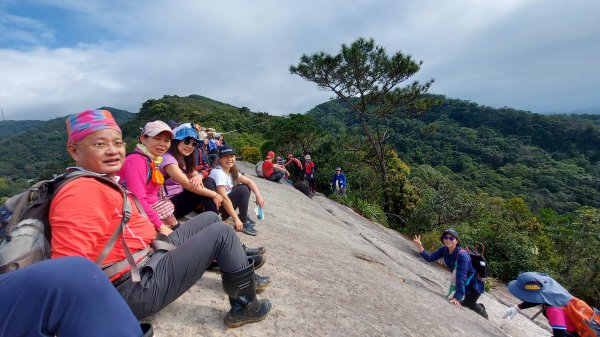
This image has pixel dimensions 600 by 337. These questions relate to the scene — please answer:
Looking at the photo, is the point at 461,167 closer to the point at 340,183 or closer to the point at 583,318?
the point at 340,183

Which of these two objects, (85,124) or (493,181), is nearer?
(85,124)

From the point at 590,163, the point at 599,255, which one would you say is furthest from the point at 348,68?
the point at 590,163

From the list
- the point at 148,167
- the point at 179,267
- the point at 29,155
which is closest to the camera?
the point at 179,267

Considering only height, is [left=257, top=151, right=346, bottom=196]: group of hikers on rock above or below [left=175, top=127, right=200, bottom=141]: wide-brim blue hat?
below

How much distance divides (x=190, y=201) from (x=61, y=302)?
3.02 metres

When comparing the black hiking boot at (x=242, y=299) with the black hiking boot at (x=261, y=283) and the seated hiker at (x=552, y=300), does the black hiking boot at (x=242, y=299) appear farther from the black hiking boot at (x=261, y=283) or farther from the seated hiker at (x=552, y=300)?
the seated hiker at (x=552, y=300)

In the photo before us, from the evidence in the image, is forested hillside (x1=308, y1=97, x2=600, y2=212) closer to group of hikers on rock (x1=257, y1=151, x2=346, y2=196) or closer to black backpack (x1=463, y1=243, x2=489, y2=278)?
group of hikers on rock (x1=257, y1=151, x2=346, y2=196)

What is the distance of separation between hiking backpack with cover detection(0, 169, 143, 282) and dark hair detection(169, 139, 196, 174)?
2.18 metres

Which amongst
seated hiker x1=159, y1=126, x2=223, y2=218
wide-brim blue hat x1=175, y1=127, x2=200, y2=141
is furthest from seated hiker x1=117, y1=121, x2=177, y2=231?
wide-brim blue hat x1=175, y1=127, x2=200, y2=141

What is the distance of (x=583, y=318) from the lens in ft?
12.9

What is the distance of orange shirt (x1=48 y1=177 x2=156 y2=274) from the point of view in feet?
5.47

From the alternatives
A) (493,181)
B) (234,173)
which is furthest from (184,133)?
(493,181)

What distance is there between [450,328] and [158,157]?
3843mm

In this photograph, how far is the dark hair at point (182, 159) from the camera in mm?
4023
